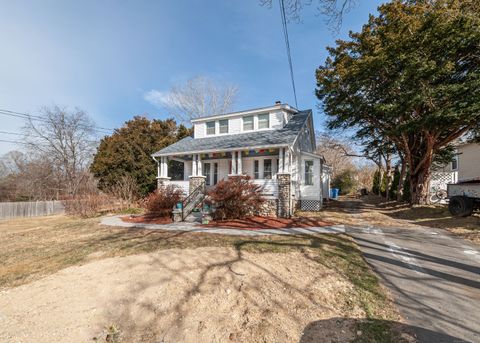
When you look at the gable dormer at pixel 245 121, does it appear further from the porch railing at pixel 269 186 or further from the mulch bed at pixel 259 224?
the mulch bed at pixel 259 224

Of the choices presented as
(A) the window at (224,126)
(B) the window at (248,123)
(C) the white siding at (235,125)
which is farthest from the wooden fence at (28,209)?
(B) the window at (248,123)

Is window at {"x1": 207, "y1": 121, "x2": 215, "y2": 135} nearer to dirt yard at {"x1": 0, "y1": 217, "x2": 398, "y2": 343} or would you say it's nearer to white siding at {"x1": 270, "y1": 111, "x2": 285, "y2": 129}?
white siding at {"x1": 270, "y1": 111, "x2": 285, "y2": 129}

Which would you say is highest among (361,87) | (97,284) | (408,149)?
(361,87)

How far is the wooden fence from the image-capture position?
61.8 feet

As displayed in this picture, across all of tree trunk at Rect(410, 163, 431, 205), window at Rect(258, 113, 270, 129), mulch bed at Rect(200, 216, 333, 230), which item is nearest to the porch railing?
mulch bed at Rect(200, 216, 333, 230)

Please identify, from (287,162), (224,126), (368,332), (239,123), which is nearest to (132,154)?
(224,126)

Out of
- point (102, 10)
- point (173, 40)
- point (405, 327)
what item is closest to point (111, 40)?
point (102, 10)

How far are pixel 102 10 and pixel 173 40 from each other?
3.99 m

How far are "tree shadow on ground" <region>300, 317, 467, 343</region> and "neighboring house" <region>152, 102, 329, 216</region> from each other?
843 centimetres

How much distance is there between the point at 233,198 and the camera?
10328mm

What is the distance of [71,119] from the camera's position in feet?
87.0

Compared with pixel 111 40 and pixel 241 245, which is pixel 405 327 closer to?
pixel 241 245

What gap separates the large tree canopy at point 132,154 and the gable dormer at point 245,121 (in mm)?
4935

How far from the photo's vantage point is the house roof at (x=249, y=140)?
1224 centimetres
